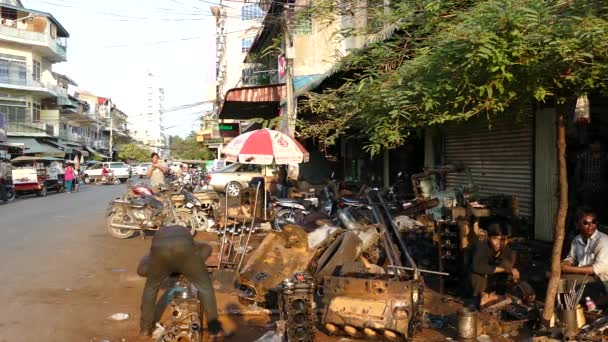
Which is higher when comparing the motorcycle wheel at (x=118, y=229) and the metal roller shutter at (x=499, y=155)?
the metal roller shutter at (x=499, y=155)

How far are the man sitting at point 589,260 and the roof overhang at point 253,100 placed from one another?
41.0 ft

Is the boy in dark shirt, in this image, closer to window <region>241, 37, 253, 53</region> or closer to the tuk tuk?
the tuk tuk

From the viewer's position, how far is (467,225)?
6902 mm

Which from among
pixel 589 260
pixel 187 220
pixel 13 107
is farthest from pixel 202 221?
pixel 13 107

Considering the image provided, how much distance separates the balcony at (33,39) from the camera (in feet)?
158

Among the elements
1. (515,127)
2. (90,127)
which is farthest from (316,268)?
(90,127)

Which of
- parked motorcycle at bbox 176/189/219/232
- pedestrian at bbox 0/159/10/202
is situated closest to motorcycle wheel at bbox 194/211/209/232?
parked motorcycle at bbox 176/189/219/232

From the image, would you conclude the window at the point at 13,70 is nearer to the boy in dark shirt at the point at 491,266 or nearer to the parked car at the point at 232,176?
the parked car at the point at 232,176

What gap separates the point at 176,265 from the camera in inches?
189

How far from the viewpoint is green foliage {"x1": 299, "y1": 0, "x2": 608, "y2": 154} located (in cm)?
396

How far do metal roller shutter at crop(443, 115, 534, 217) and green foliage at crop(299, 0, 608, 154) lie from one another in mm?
3440

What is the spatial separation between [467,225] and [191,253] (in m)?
3.72

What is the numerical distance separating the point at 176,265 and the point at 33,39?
52.4 metres

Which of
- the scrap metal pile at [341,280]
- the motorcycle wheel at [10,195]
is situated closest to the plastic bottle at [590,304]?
the scrap metal pile at [341,280]
